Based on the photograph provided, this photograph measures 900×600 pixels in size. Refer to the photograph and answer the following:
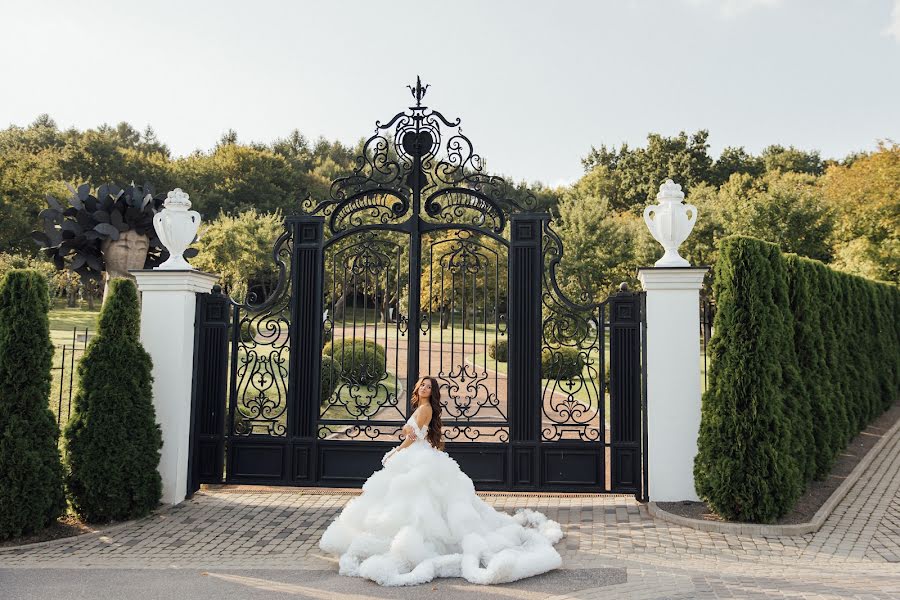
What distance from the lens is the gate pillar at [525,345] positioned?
6.61 metres

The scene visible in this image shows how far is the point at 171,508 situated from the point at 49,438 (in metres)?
1.43

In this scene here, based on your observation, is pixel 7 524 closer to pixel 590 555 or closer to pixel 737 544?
pixel 590 555

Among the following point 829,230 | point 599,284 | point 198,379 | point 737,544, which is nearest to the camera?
point 737,544

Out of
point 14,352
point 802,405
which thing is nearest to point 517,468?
point 802,405

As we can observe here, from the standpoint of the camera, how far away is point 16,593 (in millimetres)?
4273

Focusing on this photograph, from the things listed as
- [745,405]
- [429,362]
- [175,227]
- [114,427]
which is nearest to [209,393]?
[114,427]

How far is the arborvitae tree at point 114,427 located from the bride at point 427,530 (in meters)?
2.23

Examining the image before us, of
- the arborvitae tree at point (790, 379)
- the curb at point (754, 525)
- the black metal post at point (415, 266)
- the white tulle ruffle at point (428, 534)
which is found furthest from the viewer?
the black metal post at point (415, 266)

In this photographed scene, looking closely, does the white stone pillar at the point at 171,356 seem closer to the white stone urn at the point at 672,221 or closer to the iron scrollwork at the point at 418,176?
the iron scrollwork at the point at 418,176

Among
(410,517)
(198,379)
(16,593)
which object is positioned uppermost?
(198,379)

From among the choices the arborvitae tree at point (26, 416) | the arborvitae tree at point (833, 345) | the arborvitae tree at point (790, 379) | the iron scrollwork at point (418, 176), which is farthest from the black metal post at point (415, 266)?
the arborvitae tree at point (833, 345)

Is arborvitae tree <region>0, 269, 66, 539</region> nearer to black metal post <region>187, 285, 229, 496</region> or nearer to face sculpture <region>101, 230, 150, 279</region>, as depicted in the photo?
black metal post <region>187, 285, 229, 496</region>

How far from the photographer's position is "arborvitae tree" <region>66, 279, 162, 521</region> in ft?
19.4

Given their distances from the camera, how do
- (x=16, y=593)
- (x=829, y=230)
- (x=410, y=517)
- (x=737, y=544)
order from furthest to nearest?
(x=829, y=230)
(x=737, y=544)
(x=410, y=517)
(x=16, y=593)
